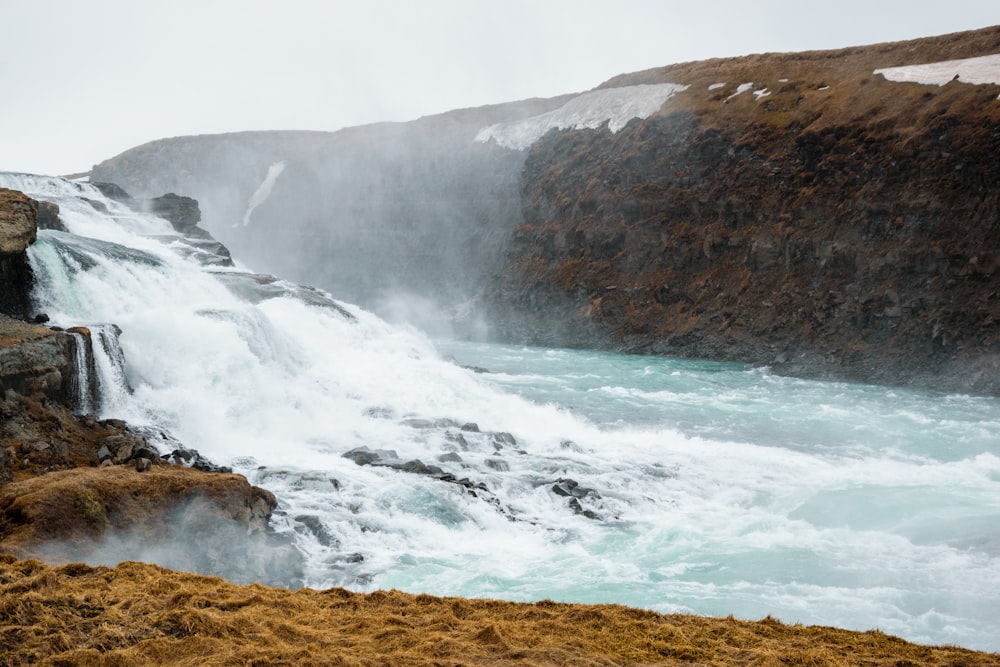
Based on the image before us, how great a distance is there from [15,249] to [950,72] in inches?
1633

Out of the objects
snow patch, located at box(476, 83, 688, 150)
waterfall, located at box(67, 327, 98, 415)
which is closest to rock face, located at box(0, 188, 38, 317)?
waterfall, located at box(67, 327, 98, 415)

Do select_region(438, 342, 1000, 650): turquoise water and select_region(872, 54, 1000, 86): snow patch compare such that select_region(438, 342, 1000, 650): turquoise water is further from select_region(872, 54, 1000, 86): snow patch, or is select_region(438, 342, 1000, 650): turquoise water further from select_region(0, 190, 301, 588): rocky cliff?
select_region(872, 54, 1000, 86): snow patch

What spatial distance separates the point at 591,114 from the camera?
2216 inches

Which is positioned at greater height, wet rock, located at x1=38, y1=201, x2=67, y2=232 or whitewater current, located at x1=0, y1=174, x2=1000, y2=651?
wet rock, located at x1=38, y1=201, x2=67, y2=232

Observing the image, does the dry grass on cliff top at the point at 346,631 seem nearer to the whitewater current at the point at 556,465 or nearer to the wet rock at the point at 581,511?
the whitewater current at the point at 556,465

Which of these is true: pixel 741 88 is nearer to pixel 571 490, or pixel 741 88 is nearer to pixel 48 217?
pixel 48 217

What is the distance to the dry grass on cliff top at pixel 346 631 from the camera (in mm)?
5633

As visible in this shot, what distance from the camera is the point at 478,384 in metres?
28.7

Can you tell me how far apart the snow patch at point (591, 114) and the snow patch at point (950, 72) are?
15.0 meters

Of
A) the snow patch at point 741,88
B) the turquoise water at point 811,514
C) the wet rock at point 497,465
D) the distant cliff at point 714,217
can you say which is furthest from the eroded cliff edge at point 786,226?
the wet rock at point 497,465

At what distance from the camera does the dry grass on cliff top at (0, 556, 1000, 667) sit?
5.63 m

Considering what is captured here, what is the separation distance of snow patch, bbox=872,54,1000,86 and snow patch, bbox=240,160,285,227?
185 feet

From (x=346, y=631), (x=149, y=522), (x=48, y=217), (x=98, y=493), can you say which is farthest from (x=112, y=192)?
(x=346, y=631)

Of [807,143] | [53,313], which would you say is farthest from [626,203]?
[53,313]
